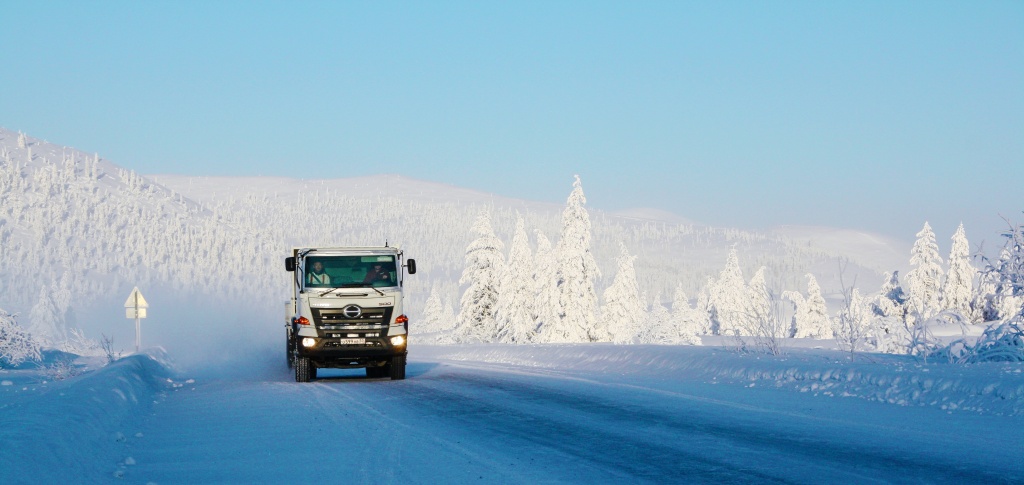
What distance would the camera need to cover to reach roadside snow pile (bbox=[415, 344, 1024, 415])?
1084 centimetres

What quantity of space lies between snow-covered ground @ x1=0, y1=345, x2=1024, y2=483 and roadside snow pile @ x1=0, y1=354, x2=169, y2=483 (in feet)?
0.11

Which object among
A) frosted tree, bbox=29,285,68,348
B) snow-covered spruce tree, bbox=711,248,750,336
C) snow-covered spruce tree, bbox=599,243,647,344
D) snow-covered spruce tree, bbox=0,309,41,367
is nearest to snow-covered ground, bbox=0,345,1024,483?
snow-covered spruce tree, bbox=0,309,41,367

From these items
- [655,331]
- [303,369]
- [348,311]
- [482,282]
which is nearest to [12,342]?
[303,369]

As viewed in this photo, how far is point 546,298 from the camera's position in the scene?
177 feet

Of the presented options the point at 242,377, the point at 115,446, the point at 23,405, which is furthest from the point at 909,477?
the point at 242,377

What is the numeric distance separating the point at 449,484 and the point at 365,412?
17.8 feet

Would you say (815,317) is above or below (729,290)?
below

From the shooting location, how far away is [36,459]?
23.6 ft

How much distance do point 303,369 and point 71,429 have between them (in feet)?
31.5

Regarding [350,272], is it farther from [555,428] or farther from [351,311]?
[555,428]

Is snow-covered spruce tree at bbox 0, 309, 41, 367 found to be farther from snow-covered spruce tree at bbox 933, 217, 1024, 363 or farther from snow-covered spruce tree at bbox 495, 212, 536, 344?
snow-covered spruce tree at bbox 495, 212, 536, 344

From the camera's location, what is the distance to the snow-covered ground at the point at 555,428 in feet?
24.8

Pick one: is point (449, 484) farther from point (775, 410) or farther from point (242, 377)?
point (242, 377)

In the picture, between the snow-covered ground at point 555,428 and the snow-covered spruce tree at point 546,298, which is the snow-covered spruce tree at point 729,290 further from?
the snow-covered ground at point 555,428
